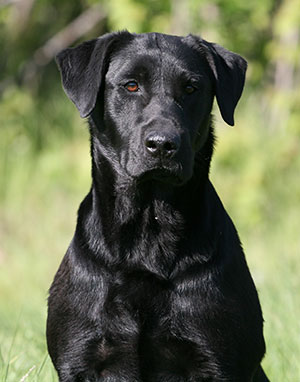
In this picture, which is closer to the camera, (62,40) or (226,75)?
(226,75)

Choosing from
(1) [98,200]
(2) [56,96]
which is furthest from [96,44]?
(2) [56,96]

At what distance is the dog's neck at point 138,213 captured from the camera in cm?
324

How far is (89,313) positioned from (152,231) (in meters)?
0.46

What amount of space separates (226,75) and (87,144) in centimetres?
560

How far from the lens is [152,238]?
329 cm

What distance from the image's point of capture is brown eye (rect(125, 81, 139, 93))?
326cm

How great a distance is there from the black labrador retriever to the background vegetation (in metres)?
2.52

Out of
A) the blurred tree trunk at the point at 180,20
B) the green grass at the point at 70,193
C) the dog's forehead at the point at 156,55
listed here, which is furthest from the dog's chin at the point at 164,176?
the blurred tree trunk at the point at 180,20

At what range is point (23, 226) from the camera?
822 cm

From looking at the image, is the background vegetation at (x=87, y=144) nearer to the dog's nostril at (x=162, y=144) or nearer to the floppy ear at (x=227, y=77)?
the floppy ear at (x=227, y=77)

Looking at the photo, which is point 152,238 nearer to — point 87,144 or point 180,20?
point 180,20

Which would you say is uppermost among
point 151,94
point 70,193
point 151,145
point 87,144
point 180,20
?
point 180,20

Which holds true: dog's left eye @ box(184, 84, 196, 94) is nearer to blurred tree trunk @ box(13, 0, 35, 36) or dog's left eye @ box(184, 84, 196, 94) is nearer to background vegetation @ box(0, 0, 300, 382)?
background vegetation @ box(0, 0, 300, 382)

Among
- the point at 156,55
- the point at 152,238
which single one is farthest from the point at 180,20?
the point at 152,238
